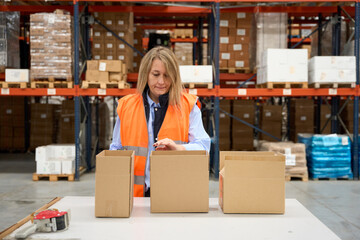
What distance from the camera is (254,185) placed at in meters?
2.11

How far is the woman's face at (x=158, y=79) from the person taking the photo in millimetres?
2686

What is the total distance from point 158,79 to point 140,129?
1.23ft

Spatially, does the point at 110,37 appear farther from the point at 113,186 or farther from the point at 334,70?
the point at 113,186

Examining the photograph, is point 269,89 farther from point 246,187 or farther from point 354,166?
point 246,187

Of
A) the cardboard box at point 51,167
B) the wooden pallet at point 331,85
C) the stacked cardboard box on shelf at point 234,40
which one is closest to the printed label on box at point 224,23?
the stacked cardboard box on shelf at point 234,40

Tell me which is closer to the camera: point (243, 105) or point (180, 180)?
point (180, 180)

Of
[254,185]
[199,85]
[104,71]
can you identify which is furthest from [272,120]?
[254,185]

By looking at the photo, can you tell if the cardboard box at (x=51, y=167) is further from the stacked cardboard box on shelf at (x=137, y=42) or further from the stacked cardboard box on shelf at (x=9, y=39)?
the stacked cardboard box on shelf at (x=137, y=42)

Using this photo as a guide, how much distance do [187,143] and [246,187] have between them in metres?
0.79

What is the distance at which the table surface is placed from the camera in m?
1.80

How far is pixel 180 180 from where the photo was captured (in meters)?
2.08

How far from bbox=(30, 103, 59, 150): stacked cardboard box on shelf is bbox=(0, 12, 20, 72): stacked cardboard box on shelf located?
10.6ft

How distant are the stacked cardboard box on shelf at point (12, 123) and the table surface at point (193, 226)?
11.3 m

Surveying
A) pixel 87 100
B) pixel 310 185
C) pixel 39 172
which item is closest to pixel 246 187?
pixel 310 185
